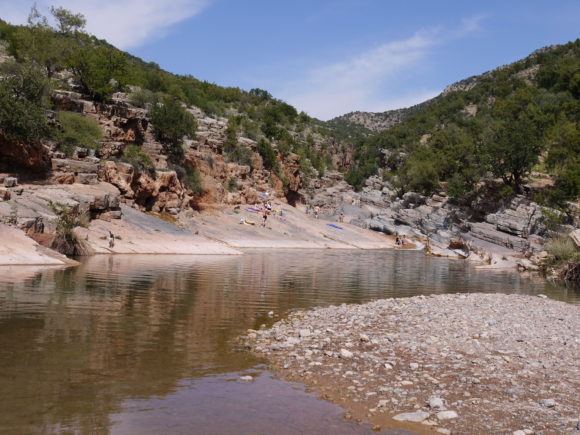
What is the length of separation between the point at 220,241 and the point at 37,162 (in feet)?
55.0

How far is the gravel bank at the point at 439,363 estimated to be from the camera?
29.8ft

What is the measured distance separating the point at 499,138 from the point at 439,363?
7890 cm

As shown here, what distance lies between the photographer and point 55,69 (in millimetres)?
65188

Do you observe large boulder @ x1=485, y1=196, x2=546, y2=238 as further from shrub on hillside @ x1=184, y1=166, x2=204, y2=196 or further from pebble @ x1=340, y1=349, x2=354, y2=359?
pebble @ x1=340, y1=349, x2=354, y2=359

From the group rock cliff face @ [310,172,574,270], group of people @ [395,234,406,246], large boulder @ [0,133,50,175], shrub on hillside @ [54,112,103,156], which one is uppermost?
shrub on hillside @ [54,112,103,156]

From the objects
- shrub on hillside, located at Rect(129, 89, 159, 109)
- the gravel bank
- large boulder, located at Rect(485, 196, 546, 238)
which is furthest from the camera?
shrub on hillside, located at Rect(129, 89, 159, 109)

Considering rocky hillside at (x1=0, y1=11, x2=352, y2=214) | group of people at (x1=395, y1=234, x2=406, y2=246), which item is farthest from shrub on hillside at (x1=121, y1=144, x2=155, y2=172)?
group of people at (x1=395, y1=234, x2=406, y2=246)

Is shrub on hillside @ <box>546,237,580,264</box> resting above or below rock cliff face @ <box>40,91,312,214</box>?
below

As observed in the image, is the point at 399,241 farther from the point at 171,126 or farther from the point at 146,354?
the point at 146,354

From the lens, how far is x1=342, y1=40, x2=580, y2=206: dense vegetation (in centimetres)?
8056

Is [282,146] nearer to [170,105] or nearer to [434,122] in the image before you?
[170,105]

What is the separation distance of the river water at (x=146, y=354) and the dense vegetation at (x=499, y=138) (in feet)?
188

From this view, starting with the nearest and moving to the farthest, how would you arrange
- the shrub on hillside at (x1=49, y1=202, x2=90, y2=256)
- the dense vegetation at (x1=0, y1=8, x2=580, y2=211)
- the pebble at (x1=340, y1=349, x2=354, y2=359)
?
1. the pebble at (x1=340, y1=349, x2=354, y2=359)
2. the shrub on hillside at (x1=49, y1=202, x2=90, y2=256)
3. the dense vegetation at (x1=0, y1=8, x2=580, y2=211)

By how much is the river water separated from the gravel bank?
0.77m
